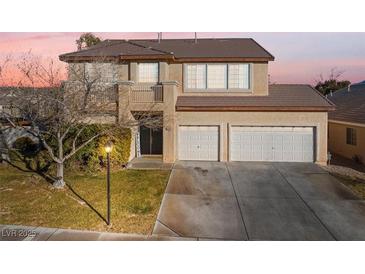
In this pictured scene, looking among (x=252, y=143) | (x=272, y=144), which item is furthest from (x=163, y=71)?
(x=272, y=144)

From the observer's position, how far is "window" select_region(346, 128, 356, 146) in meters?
18.5

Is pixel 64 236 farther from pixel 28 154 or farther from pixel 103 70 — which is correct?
pixel 103 70

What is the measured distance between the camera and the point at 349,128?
1906 centimetres

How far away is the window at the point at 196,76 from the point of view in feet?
60.9

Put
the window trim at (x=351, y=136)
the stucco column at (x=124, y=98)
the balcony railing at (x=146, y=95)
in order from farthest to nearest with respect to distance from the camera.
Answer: the window trim at (x=351, y=136) → the balcony railing at (x=146, y=95) → the stucco column at (x=124, y=98)

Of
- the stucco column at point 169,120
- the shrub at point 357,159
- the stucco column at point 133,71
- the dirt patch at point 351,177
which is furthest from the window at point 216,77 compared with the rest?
the shrub at point 357,159

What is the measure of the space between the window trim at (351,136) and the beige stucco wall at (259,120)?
3.14 metres

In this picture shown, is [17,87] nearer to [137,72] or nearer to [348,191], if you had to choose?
[137,72]

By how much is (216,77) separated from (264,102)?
3.49 meters

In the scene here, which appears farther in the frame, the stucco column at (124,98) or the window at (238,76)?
the window at (238,76)

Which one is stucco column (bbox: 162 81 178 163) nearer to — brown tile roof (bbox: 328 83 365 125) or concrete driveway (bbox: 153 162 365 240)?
concrete driveway (bbox: 153 162 365 240)

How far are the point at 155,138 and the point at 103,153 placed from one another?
4.80 metres

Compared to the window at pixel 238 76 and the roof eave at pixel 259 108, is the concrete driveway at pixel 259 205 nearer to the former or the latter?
the roof eave at pixel 259 108
